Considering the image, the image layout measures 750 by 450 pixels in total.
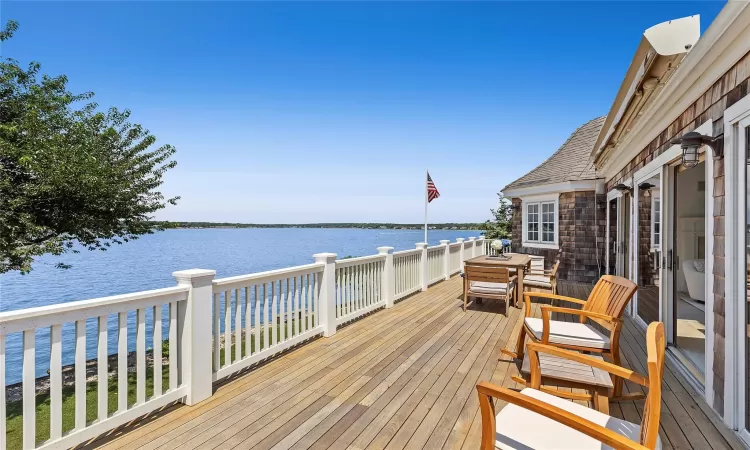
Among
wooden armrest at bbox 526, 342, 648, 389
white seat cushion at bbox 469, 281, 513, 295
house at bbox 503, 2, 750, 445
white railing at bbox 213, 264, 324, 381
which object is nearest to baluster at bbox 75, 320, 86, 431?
white railing at bbox 213, 264, 324, 381

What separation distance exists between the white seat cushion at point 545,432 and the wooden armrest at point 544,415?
8 centimetres

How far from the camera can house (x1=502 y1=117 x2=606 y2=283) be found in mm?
8031

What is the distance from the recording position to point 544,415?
4.20ft

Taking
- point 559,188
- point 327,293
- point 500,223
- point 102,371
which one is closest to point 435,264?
point 559,188

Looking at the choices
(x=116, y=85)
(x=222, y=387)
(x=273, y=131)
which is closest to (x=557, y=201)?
(x=222, y=387)

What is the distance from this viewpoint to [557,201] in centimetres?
877

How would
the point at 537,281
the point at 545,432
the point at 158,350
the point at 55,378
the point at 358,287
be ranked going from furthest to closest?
the point at 537,281 → the point at 358,287 → the point at 158,350 → the point at 55,378 → the point at 545,432

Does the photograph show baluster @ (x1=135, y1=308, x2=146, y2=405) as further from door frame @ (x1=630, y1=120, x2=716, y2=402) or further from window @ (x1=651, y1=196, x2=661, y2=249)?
window @ (x1=651, y1=196, x2=661, y2=249)

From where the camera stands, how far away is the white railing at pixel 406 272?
5988 mm

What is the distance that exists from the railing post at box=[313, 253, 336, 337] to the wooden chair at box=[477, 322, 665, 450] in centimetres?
272

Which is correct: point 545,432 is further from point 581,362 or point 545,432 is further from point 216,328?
point 216,328

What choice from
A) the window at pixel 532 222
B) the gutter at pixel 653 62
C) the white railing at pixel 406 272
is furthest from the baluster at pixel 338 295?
the window at pixel 532 222

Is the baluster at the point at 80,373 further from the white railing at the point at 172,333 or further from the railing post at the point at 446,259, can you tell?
the railing post at the point at 446,259

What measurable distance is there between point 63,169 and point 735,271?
8358mm
